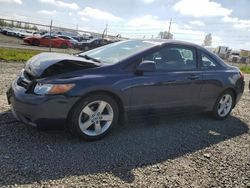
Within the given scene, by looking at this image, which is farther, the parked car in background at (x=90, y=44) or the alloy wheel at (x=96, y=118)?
the parked car in background at (x=90, y=44)

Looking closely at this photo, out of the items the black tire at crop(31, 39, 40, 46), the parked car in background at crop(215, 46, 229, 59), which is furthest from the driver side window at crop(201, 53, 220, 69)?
the parked car in background at crop(215, 46, 229, 59)

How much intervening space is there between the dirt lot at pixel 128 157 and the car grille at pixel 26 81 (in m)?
0.67

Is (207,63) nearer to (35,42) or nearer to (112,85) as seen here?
(112,85)

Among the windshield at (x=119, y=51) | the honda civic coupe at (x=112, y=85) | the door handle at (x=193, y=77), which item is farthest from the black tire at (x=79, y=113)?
the door handle at (x=193, y=77)

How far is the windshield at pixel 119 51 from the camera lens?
4395mm

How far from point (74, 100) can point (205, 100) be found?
2680mm

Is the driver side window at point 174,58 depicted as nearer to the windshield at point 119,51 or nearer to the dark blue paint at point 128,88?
the dark blue paint at point 128,88

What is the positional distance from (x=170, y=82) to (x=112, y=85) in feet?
3.70

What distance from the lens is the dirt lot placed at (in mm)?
3076

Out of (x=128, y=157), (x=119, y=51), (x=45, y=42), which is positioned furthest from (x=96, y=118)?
(x=45, y=42)

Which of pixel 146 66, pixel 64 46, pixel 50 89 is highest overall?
pixel 146 66

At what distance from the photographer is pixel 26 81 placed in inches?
152

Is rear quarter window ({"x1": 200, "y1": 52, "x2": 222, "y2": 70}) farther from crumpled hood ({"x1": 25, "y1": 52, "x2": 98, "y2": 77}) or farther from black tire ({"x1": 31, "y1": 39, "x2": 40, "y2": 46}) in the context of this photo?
black tire ({"x1": 31, "y1": 39, "x2": 40, "y2": 46})

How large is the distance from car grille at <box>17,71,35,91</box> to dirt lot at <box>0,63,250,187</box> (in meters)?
0.67
